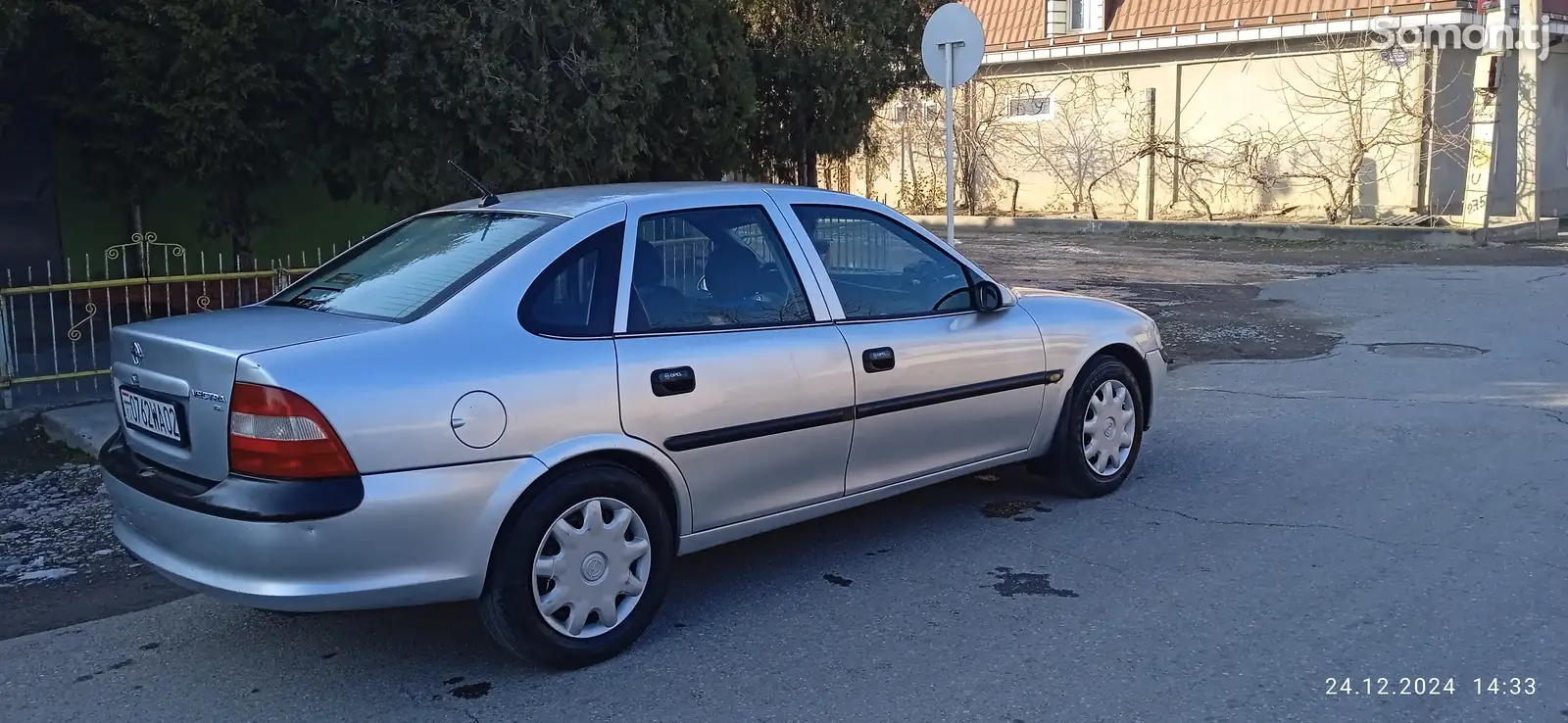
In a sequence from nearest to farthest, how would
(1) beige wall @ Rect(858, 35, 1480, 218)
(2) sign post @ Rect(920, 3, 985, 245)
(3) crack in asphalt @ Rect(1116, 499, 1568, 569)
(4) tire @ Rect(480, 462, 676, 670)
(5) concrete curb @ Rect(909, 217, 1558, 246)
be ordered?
(4) tire @ Rect(480, 462, 676, 670)
(3) crack in asphalt @ Rect(1116, 499, 1568, 569)
(2) sign post @ Rect(920, 3, 985, 245)
(5) concrete curb @ Rect(909, 217, 1558, 246)
(1) beige wall @ Rect(858, 35, 1480, 218)

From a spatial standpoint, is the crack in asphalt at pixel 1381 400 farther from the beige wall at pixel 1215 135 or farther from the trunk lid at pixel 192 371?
the beige wall at pixel 1215 135

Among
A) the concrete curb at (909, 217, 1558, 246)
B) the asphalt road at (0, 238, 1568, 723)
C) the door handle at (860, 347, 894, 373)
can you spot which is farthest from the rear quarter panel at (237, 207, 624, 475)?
the concrete curb at (909, 217, 1558, 246)

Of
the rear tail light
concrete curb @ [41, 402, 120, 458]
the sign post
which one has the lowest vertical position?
concrete curb @ [41, 402, 120, 458]

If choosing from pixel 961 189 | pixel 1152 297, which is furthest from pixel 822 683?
pixel 961 189

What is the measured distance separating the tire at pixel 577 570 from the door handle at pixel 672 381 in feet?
0.97

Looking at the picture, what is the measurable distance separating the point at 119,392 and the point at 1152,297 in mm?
10707

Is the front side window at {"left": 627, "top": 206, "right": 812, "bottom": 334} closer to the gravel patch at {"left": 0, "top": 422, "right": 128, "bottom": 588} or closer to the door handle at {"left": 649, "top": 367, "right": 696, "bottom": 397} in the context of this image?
the door handle at {"left": 649, "top": 367, "right": 696, "bottom": 397}

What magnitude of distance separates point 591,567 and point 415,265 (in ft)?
4.24

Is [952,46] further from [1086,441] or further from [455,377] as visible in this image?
[455,377]

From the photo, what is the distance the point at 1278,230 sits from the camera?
64.7 ft

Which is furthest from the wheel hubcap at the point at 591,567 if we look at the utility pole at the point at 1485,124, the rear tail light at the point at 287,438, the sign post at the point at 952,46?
the utility pole at the point at 1485,124

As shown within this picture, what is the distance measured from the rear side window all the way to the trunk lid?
1.57 ft

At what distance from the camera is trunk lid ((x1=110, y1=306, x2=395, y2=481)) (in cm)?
391

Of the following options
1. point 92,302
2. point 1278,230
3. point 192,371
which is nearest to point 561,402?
point 192,371
